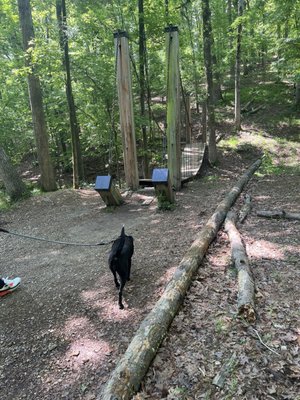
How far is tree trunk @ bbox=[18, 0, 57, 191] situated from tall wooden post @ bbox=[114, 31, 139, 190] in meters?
2.47

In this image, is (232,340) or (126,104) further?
(126,104)

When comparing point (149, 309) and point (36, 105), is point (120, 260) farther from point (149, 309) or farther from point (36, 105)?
point (36, 105)

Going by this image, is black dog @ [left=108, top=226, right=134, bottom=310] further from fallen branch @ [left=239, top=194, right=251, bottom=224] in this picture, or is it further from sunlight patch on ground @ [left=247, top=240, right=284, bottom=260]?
fallen branch @ [left=239, top=194, right=251, bottom=224]

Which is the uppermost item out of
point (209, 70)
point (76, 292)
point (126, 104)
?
point (209, 70)

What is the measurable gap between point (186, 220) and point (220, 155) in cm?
694

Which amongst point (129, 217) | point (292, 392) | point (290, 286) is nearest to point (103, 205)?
point (129, 217)

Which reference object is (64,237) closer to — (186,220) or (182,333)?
(186,220)

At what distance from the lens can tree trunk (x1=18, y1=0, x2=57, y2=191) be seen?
8.58 meters

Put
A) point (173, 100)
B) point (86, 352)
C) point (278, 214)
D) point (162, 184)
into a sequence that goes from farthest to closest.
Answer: point (173, 100)
point (162, 184)
point (278, 214)
point (86, 352)

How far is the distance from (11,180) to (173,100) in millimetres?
5027

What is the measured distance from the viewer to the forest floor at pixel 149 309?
2271 millimetres

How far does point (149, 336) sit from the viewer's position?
2.49 metres

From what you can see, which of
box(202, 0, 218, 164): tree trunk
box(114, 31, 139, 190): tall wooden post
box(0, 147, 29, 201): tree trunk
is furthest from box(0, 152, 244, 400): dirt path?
box(202, 0, 218, 164): tree trunk

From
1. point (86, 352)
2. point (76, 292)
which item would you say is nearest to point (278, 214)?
point (76, 292)
